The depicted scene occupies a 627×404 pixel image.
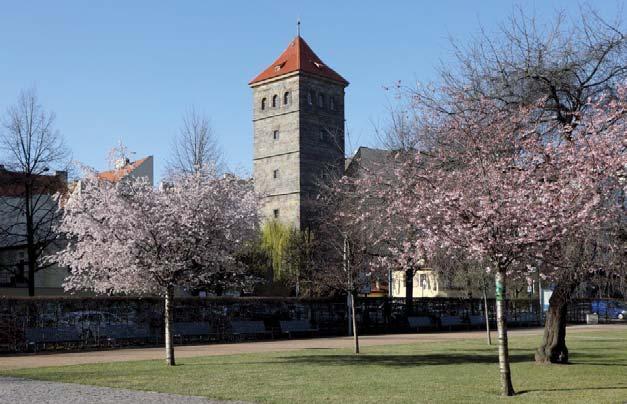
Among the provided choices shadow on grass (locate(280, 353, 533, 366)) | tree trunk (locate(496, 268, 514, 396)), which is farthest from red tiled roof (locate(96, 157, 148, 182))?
tree trunk (locate(496, 268, 514, 396))

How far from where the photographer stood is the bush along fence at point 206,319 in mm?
32188


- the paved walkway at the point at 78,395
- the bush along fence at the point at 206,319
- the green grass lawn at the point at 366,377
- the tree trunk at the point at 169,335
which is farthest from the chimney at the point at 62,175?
the paved walkway at the point at 78,395

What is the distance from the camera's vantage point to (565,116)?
810 inches

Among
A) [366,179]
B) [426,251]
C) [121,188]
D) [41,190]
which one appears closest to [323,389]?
[426,251]

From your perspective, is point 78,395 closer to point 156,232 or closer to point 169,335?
point 156,232

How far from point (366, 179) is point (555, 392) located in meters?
7.02

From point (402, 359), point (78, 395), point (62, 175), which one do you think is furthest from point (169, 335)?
point (62, 175)

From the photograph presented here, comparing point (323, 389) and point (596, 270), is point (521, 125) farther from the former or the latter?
point (323, 389)

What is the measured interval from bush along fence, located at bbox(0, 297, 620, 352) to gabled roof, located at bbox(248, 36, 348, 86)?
36.6 metres

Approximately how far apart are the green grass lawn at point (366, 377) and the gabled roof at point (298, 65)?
192ft

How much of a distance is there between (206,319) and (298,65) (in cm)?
4783

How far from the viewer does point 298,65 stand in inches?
3270

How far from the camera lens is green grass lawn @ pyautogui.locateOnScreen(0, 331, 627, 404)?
15344 millimetres

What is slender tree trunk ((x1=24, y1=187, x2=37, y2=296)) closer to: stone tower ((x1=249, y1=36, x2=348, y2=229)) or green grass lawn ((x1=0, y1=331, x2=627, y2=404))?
green grass lawn ((x1=0, y1=331, x2=627, y2=404))
